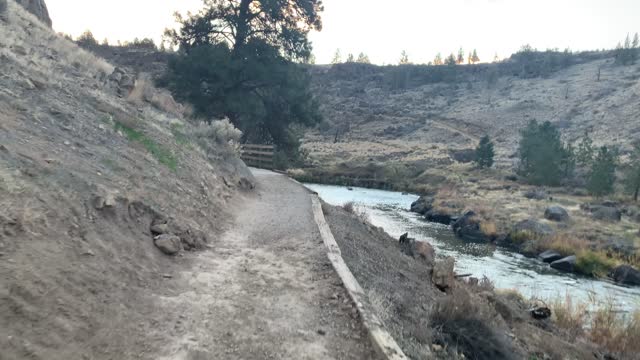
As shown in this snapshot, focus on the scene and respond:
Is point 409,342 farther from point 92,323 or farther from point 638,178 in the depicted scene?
point 638,178

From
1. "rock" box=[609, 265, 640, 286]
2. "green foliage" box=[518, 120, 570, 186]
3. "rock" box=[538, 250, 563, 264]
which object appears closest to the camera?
"rock" box=[609, 265, 640, 286]

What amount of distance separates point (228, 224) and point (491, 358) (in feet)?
19.7

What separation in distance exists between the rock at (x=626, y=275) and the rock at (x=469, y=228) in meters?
7.27

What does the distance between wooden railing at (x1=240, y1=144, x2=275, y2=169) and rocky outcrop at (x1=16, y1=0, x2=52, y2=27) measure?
12.3 metres

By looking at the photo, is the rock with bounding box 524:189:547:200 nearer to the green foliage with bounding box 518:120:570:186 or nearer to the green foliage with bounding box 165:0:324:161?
the green foliage with bounding box 518:120:570:186

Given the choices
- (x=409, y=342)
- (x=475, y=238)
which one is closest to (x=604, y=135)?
(x=475, y=238)

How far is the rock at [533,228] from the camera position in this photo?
83.1 feet

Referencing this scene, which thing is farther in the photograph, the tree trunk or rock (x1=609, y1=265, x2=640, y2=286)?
the tree trunk

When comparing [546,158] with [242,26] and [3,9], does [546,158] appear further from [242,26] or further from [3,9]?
[3,9]

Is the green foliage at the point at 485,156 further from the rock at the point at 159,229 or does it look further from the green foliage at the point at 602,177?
the rock at the point at 159,229

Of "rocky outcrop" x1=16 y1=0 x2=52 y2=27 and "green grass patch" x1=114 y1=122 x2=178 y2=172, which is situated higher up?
"rocky outcrop" x1=16 y1=0 x2=52 y2=27

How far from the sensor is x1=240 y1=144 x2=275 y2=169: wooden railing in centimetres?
2892

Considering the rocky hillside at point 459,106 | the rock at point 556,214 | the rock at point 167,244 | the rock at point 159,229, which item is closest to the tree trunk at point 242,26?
the rock at point 556,214

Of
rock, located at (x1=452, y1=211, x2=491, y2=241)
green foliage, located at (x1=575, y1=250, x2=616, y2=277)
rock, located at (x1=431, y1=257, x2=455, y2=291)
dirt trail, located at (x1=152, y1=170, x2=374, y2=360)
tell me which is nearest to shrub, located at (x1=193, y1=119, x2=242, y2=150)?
dirt trail, located at (x1=152, y1=170, x2=374, y2=360)
